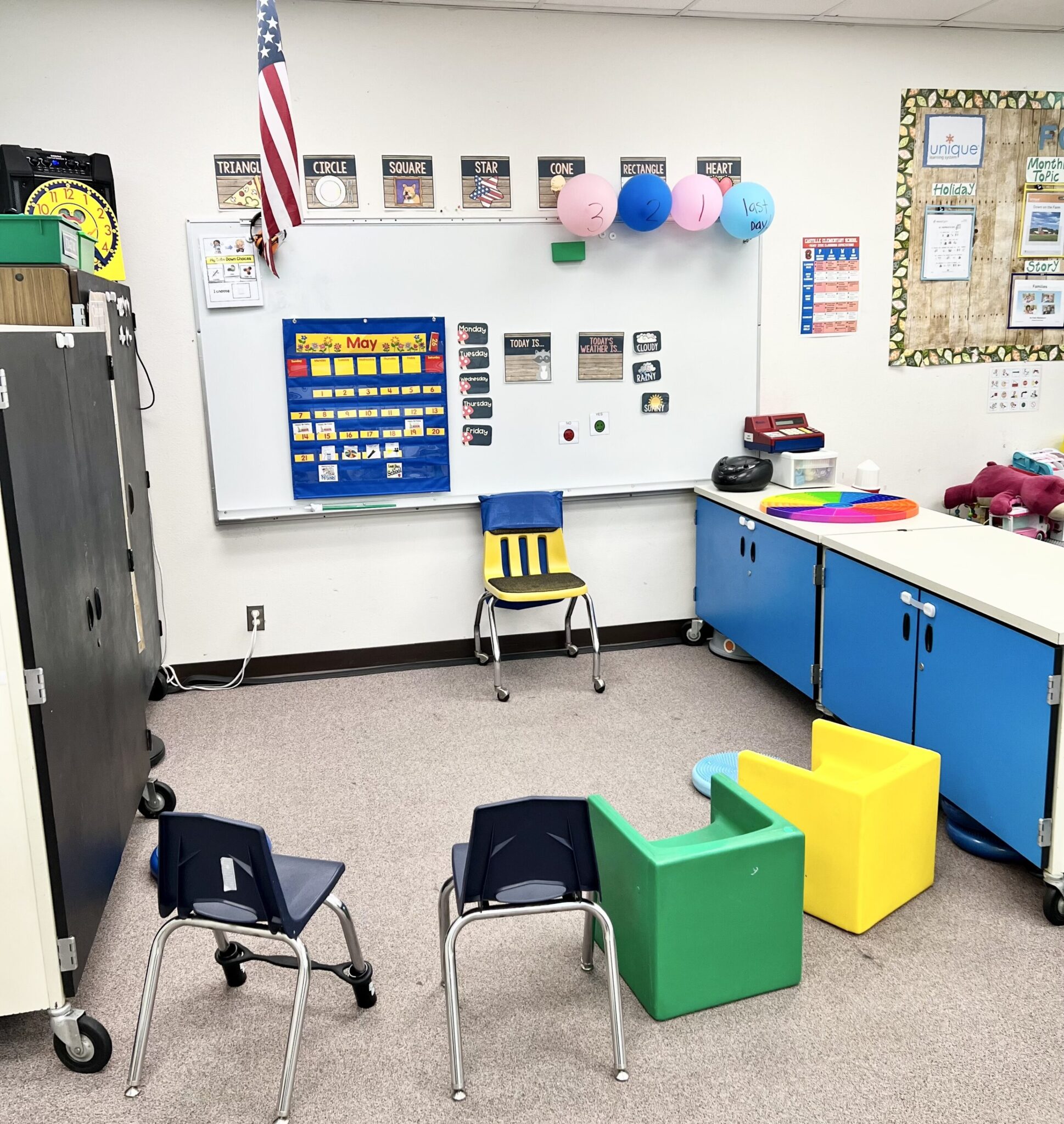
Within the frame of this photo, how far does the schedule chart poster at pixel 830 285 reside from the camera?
15.3ft

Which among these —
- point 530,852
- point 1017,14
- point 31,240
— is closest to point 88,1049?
point 530,852

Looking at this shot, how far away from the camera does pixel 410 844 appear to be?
309 centimetres

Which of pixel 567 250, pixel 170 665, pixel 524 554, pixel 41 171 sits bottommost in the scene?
pixel 170 665

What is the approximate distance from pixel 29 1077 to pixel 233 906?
64cm

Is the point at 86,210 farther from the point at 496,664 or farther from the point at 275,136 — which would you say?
the point at 496,664

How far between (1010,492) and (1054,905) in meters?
2.56

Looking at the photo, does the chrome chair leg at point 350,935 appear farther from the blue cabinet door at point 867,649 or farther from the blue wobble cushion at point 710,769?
the blue cabinet door at point 867,649

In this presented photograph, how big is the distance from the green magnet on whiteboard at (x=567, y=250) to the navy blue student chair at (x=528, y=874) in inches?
119

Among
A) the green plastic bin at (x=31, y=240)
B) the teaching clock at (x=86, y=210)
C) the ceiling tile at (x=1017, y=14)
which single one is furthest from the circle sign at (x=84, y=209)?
the ceiling tile at (x=1017, y=14)

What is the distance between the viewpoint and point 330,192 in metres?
4.18

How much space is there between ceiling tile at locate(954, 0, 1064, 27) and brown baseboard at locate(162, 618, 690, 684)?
3017mm

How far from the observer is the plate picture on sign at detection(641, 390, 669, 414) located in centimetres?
464

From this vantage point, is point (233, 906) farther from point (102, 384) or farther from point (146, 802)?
point (102, 384)

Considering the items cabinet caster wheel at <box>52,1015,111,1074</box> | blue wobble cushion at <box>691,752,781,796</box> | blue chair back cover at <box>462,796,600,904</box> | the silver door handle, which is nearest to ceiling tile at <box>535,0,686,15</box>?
the silver door handle
